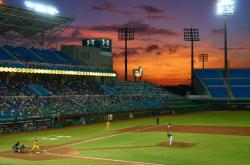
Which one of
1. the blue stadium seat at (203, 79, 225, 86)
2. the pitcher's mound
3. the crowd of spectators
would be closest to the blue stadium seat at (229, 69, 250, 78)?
the blue stadium seat at (203, 79, 225, 86)

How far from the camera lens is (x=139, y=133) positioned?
46.7 meters

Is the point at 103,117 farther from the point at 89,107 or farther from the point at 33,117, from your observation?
the point at 33,117

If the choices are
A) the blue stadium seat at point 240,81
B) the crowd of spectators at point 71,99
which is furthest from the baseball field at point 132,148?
the blue stadium seat at point 240,81

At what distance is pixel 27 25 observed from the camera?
62.3 m

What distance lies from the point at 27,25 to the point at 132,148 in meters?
35.6

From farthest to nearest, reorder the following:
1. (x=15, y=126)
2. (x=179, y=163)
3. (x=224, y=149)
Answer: (x=15, y=126) → (x=224, y=149) → (x=179, y=163)

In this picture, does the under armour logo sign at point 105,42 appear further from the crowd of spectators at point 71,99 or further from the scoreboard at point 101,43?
the crowd of spectators at point 71,99

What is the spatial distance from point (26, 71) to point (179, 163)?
1537 inches

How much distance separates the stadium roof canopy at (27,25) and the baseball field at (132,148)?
62.4 feet

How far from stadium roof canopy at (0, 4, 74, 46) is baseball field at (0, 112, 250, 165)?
62.4 ft

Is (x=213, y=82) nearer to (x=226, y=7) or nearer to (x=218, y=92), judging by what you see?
(x=218, y=92)

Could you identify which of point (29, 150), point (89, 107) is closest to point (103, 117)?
point (89, 107)

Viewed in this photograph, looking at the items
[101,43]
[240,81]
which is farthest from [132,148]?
[240,81]

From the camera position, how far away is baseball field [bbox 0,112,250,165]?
2844 cm
